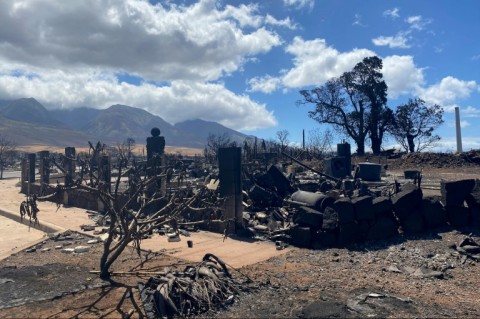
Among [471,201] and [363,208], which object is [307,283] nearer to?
[363,208]

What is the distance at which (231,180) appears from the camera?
424 inches

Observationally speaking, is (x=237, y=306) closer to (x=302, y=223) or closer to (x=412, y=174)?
(x=302, y=223)

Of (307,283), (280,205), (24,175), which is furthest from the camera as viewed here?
(24,175)

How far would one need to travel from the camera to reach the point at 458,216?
29.6 feet

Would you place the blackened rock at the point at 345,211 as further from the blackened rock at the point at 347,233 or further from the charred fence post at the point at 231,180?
the charred fence post at the point at 231,180

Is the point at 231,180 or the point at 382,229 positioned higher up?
the point at 231,180

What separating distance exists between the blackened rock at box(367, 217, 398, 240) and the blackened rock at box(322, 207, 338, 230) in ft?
2.52


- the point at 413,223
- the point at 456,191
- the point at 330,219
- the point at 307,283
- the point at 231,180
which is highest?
the point at 231,180

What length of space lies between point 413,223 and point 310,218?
7.30 ft

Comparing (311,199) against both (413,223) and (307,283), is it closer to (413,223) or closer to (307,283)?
(413,223)

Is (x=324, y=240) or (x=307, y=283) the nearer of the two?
(x=307, y=283)

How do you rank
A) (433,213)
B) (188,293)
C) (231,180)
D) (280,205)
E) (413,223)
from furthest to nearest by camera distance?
(280,205), (231,180), (433,213), (413,223), (188,293)

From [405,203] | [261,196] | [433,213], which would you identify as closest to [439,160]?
[261,196]

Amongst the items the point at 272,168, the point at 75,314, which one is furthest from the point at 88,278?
the point at 272,168
